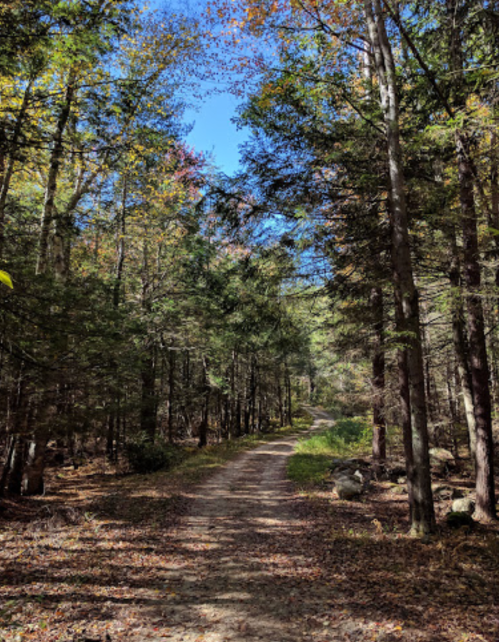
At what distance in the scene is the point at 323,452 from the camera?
1770 cm

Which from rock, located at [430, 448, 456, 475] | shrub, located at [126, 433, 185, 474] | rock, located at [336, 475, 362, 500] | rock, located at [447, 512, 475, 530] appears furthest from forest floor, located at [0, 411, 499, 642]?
shrub, located at [126, 433, 185, 474]

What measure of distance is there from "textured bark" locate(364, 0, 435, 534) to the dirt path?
90.4 inches

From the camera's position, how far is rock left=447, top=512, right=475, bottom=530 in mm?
6664

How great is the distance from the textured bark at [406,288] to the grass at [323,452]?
210 inches

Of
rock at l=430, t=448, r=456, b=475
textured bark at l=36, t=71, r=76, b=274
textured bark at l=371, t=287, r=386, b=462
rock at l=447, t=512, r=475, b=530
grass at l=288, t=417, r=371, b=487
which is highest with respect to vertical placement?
textured bark at l=36, t=71, r=76, b=274

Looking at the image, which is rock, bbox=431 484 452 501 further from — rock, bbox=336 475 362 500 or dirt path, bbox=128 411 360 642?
dirt path, bbox=128 411 360 642

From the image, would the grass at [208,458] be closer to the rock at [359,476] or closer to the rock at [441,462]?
the rock at [359,476]

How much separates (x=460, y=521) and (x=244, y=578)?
4269mm

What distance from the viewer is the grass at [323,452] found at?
12.4 metres

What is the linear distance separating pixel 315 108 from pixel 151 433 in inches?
569

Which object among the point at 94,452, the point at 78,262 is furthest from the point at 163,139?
the point at 94,452

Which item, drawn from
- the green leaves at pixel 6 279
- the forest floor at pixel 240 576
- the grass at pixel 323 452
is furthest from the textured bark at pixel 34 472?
the green leaves at pixel 6 279

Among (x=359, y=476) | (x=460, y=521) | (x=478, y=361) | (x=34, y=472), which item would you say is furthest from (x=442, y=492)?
(x=34, y=472)

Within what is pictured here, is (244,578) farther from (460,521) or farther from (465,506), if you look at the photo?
(465,506)
